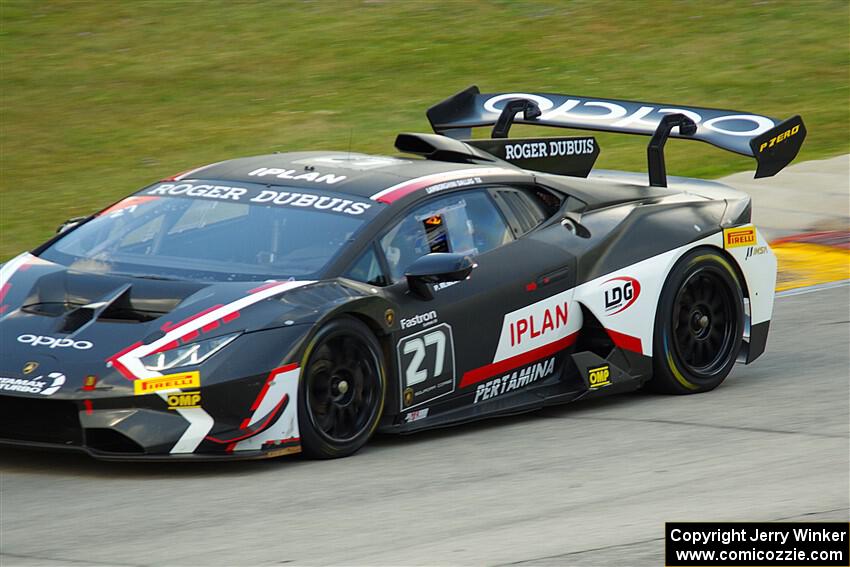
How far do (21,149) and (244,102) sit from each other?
10.7 feet

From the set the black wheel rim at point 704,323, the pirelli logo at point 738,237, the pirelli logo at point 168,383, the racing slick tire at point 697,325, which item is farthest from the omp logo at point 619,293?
the pirelli logo at point 168,383

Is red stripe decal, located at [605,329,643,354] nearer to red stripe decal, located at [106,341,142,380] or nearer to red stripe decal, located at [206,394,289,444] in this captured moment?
red stripe decal, located at [206,394,289,444]

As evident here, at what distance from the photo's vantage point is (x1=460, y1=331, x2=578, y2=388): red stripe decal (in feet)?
24.5

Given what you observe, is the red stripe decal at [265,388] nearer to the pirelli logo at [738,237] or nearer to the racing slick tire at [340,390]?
the racing slick tire at [340,390]

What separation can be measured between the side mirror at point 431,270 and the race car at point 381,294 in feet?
0.04

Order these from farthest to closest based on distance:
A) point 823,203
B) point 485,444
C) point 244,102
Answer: point 244,102 → point 823,203 → point 485,444

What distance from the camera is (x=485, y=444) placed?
23.8 ft

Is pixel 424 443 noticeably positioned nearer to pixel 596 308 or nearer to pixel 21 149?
pixel 596 308

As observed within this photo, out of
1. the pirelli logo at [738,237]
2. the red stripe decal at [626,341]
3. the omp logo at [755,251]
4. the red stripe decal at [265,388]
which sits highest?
the red stripe decal at [265,388]

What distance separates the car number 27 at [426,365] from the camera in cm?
707

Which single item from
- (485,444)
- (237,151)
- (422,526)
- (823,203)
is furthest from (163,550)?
(237,151)

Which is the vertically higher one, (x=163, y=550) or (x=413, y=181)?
(x=413, y=181)

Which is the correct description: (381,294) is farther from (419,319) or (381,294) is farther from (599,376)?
(599,376)

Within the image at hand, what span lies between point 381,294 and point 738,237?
2.78 meters
